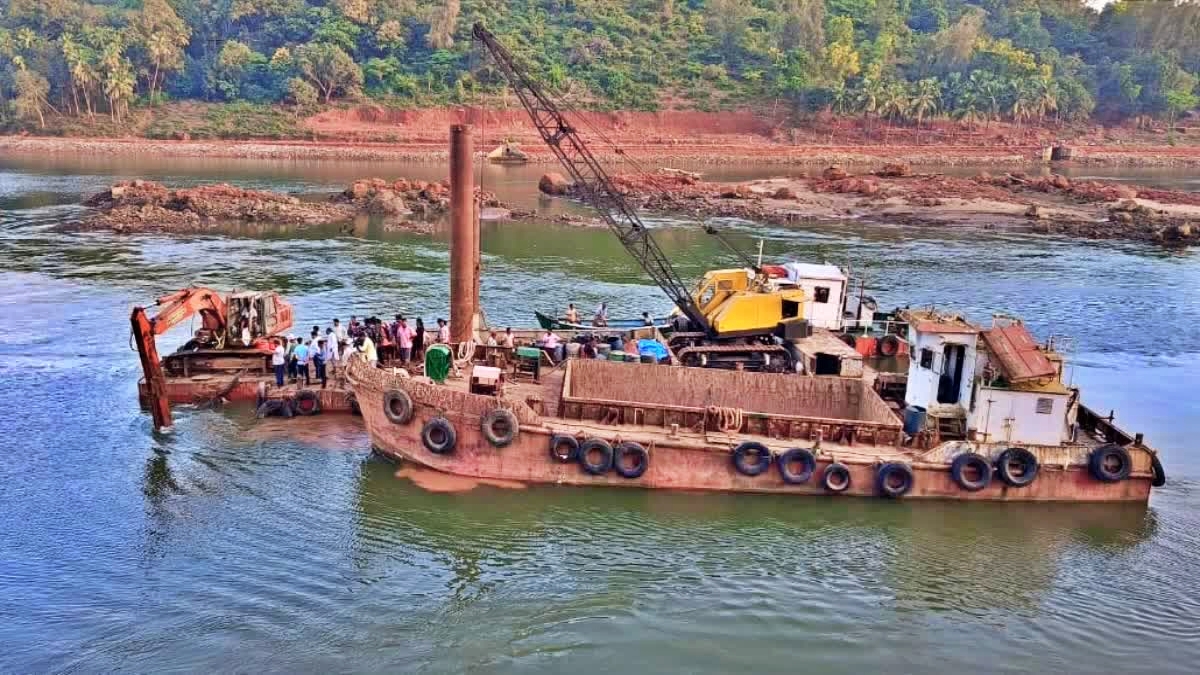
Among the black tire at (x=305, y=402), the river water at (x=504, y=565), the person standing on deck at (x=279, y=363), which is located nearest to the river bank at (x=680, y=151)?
the person standing on deck at (x=279, y=363)

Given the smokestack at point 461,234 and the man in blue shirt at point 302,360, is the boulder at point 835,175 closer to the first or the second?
the smokestack at point 461,234

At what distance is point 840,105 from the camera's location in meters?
109

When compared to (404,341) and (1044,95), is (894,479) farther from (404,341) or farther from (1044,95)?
(1044,95)

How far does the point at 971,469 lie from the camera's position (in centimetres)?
1742

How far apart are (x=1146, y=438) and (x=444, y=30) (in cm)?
10455

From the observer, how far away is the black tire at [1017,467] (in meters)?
17.3

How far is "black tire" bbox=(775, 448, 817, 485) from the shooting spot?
56.5ft

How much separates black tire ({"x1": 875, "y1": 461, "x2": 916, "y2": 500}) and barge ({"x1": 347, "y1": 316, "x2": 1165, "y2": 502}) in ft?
0.06

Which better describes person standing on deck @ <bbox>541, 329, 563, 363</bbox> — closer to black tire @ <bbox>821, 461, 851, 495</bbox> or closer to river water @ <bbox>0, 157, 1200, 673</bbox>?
river water @ <bbox>0, 157, 1200, 673</bbox>

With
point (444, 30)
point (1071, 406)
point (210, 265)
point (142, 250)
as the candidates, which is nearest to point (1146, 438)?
point (1071, 406)

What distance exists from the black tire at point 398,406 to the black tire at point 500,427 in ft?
4.87

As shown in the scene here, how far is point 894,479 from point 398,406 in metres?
9.22

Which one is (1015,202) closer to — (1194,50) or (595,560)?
(595,560)

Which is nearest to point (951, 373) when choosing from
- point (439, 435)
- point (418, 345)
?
point (439, 435)
